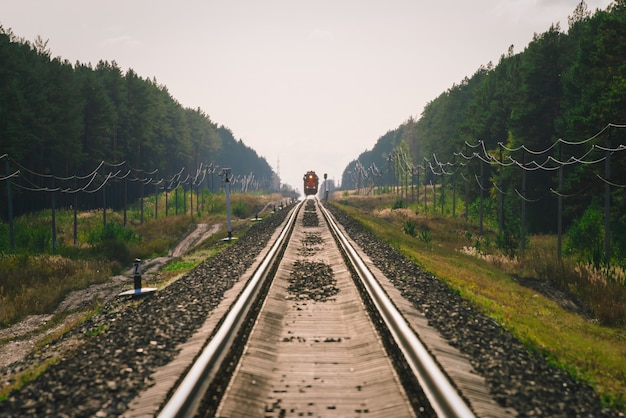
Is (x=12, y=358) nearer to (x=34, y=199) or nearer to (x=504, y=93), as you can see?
(x=34, y=199)

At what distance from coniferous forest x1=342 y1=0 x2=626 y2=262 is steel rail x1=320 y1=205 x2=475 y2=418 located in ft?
48.0

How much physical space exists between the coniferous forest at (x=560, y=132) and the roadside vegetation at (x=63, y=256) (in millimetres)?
19374

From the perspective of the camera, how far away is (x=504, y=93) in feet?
153

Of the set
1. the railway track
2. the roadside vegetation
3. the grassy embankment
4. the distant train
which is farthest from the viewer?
the distant train

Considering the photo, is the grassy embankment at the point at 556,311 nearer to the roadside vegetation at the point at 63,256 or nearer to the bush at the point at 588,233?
the bush at the point at 588,233

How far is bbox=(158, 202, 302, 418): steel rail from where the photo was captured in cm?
436

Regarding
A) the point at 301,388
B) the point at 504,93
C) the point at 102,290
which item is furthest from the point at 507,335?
the point at 504,93

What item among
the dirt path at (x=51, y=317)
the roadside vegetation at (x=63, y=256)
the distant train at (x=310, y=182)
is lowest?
the dirt path at (x=51, y=317)

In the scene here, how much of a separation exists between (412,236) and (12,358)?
2427 cm

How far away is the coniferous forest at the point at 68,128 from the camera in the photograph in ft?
115

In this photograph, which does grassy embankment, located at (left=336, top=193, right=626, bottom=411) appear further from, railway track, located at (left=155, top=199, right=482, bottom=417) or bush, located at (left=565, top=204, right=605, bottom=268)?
bush, located at (left=565, top=204, right=605, bottom=268)

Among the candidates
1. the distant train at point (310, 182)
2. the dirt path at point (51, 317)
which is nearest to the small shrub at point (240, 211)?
the distant train at point (310, 182)

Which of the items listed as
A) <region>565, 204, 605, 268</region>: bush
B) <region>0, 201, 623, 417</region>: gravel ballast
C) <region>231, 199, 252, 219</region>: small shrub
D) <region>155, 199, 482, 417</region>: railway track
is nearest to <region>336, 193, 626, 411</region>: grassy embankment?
<region>0, 201, 623, 417</region>: gravel ballast

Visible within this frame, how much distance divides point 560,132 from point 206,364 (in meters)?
33.2
